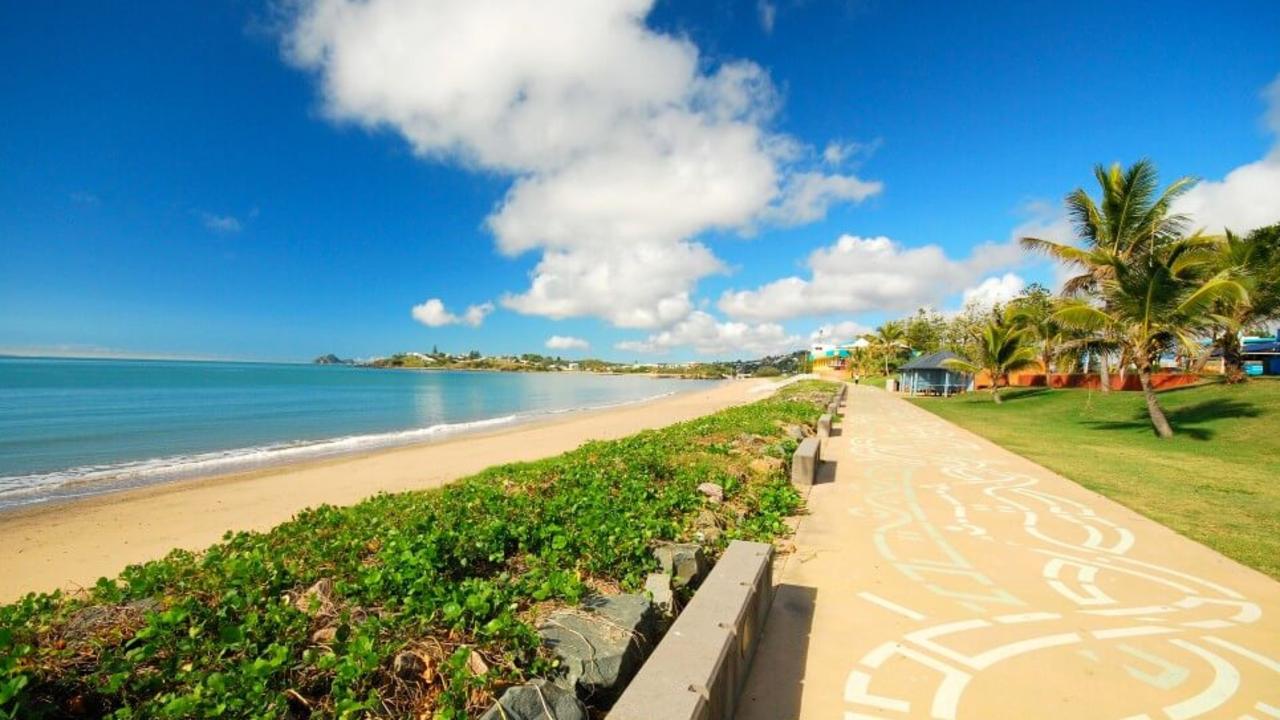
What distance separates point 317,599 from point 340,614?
0.30m

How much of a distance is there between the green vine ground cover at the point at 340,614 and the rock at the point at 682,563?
151mm

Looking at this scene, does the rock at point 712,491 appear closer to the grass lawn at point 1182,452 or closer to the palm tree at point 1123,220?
the grass lawn at point 1182,452

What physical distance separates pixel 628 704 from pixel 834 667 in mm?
1842

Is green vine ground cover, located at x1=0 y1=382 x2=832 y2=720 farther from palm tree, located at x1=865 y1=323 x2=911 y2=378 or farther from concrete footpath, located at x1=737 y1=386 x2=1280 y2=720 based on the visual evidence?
palm tree, located at x1=865 y1=323 x2=911 y2=378

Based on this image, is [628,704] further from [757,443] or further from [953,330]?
[953,330]

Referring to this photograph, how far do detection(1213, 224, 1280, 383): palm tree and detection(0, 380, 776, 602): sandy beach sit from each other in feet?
84.4

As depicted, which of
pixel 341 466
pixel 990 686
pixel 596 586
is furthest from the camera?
pixel 341 466

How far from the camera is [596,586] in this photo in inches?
158

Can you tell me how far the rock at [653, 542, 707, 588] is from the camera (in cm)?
426

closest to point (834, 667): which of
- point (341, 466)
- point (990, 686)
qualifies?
point (990, 686)

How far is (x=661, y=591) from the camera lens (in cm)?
390

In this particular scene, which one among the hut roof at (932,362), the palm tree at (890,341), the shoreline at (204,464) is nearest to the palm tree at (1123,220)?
the hut roof at (932,362)

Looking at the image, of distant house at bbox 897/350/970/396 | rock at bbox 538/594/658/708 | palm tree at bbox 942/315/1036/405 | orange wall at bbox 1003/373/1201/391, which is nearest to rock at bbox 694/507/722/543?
rock at bbox 538/594/658/708

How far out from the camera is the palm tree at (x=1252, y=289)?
20.6 metres
